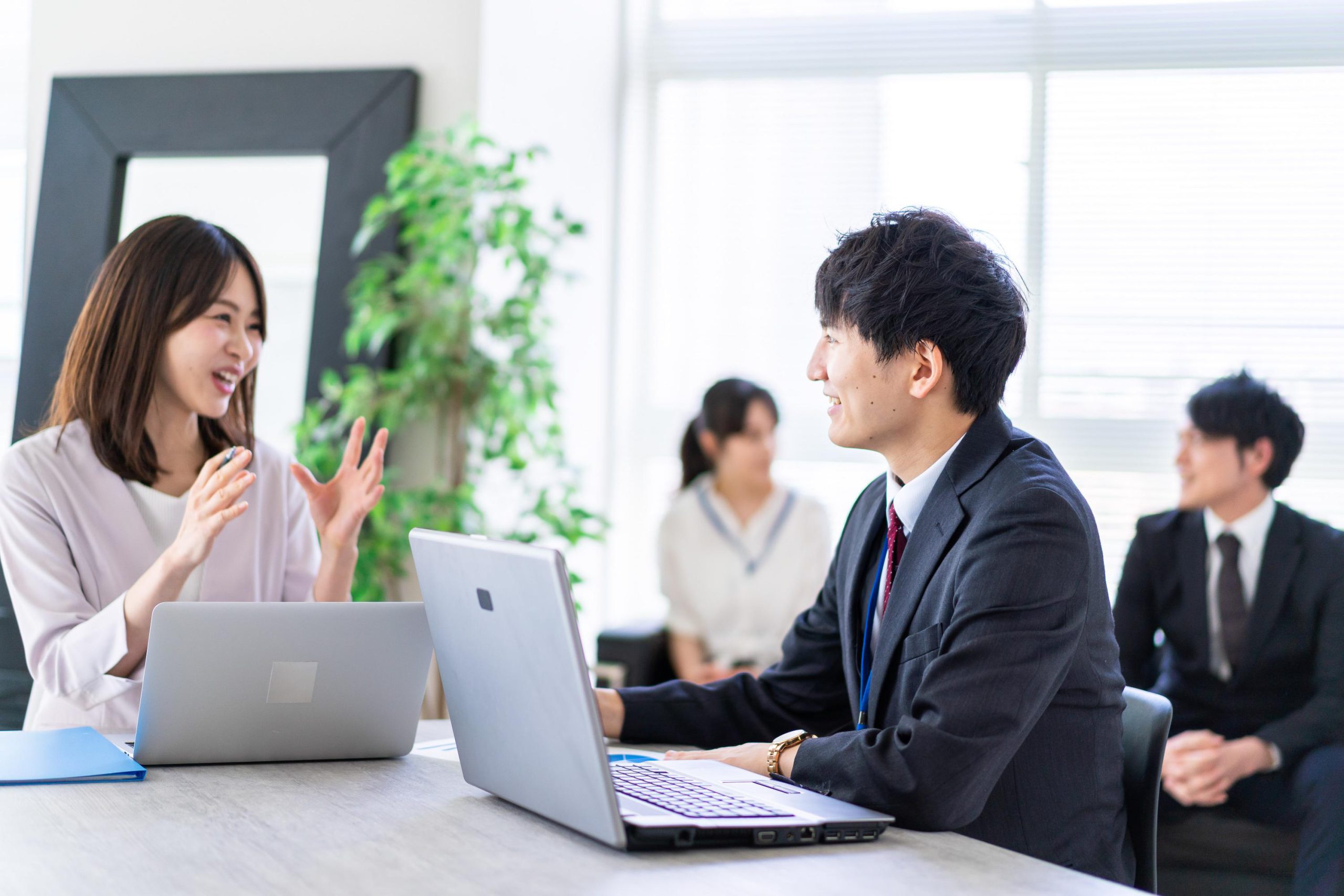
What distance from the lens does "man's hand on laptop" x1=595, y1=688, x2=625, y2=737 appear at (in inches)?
65.4

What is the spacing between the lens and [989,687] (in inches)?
51.2

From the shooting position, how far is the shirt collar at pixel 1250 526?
2.98m

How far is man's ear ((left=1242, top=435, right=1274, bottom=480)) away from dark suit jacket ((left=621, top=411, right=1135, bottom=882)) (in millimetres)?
1761

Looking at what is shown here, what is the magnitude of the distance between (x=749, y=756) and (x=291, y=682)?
22.4 inches

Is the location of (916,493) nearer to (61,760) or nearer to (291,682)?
(291,682)

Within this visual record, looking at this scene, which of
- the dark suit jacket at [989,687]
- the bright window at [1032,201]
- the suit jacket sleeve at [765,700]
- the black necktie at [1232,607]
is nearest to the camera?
the dark suit jacket at [989,687]

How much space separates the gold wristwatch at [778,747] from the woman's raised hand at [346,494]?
922 mm

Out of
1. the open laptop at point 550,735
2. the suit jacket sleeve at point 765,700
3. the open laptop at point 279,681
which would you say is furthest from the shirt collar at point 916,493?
the open laptop at point 279,681

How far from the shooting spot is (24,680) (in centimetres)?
315

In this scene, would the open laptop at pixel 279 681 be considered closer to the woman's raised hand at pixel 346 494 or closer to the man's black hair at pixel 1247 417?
the woman's raised hand at pixel 346 494

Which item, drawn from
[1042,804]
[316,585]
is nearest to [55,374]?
[316,585]

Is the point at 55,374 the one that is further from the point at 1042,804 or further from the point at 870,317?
the point at 1042,804

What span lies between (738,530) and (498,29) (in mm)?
1802

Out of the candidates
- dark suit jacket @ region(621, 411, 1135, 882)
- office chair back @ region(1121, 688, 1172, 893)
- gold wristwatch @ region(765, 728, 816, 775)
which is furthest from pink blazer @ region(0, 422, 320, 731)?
office chair back @ region(1121, 688, 1172, 893)
